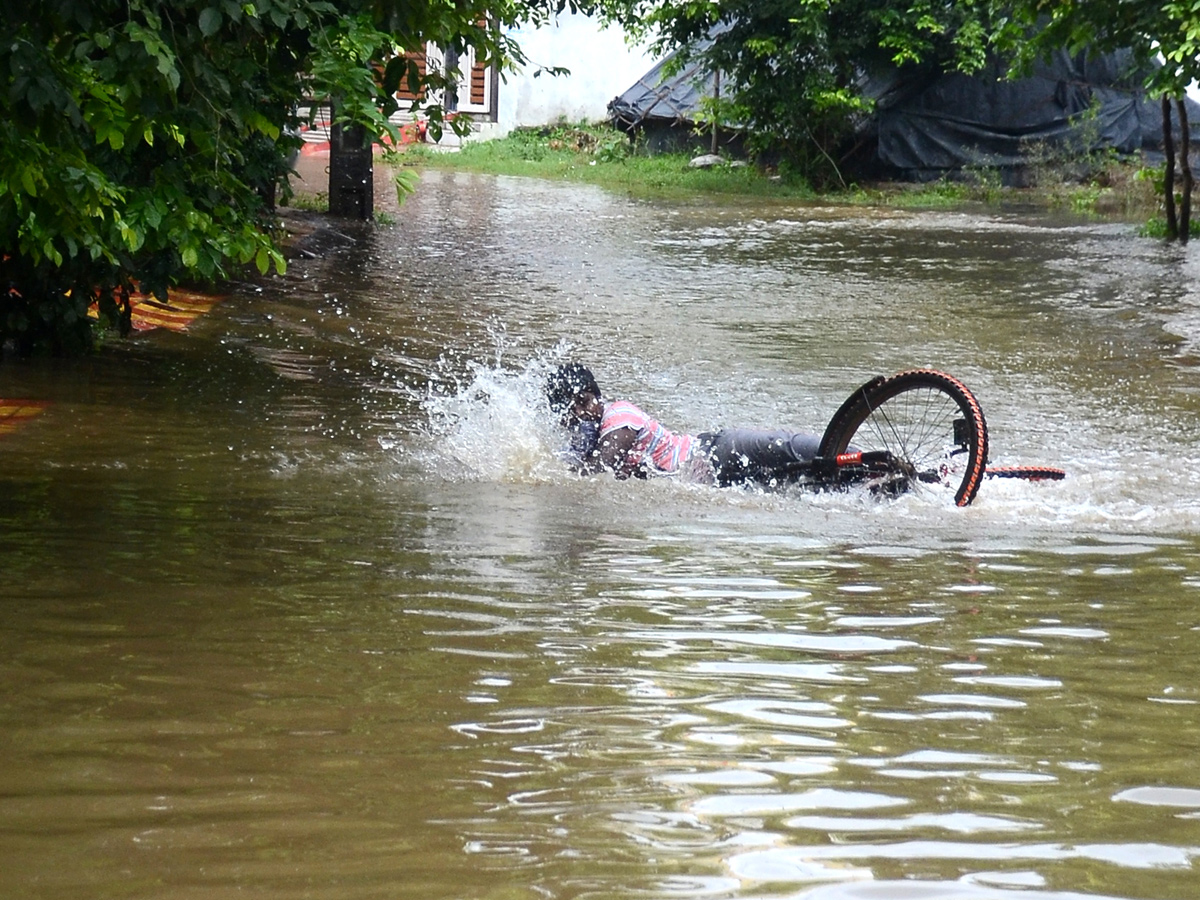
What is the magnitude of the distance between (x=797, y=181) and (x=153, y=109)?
81.4ft

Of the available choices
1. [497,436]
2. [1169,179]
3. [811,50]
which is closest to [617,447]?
[497,436]

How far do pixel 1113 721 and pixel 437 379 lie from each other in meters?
7.32

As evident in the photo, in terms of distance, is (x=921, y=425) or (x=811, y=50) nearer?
(x=921, y=425)

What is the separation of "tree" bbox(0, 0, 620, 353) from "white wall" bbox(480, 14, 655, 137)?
2843cm

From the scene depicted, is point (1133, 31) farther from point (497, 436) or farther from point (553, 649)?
point (553, 649)

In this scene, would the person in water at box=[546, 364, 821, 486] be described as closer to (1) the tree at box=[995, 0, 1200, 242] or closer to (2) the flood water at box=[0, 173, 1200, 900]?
(2) the flood water at box=[0, 173, 1200, 900]

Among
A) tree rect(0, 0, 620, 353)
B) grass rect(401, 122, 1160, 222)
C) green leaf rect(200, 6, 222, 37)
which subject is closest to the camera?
green leaf rect(200, 6, 222, 37)

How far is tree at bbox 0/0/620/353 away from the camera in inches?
215

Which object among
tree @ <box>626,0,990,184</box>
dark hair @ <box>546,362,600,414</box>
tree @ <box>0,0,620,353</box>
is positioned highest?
tree @ <box>626,0,990,184</box>

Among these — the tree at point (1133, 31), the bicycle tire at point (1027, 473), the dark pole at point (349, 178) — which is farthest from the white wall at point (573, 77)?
the bicycle tire at point (1027, 473)

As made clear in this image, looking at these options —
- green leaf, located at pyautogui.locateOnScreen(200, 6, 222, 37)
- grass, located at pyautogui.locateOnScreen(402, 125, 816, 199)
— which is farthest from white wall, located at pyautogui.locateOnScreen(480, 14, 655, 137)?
green leaf, located at pyautogui.locateOnScreen(200, 6, 222, 37)

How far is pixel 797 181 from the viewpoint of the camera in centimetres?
2953

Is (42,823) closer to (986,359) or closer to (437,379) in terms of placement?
(437,379)

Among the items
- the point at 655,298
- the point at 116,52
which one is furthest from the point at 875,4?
the point at 116,52
